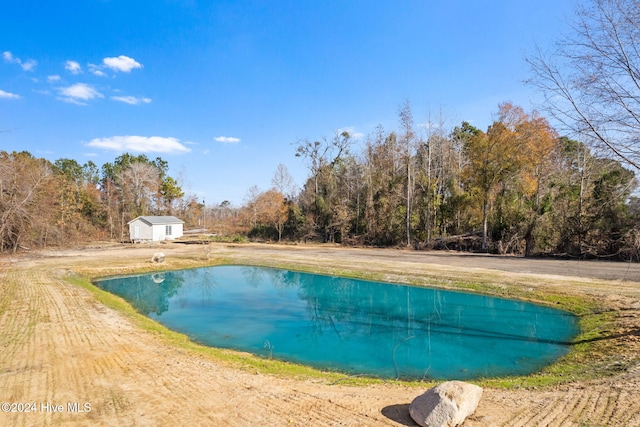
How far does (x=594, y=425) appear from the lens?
4234mm

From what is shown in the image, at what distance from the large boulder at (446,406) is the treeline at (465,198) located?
54.0ft

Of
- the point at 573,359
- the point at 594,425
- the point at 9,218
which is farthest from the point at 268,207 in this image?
the point at 594,425

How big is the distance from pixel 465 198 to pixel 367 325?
22.3m

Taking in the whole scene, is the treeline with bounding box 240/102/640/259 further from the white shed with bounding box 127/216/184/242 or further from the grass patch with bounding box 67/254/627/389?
the white shed with bounding box 127/216/184/242

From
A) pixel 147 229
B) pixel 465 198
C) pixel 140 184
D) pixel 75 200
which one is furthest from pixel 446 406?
pixel 140 184

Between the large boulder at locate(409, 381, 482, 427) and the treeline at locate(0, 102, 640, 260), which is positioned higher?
the treeline at locate(0, 102, 640, 260)

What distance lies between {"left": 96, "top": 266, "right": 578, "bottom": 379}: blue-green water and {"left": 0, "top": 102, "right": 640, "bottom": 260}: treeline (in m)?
5.51

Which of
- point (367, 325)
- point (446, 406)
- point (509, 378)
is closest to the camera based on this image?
point (446, 406)

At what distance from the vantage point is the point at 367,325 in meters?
11.5

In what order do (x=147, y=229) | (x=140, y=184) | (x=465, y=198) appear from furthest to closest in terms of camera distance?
(x=140, y=184) → (x=147, y=229) → (x=465, y=198)

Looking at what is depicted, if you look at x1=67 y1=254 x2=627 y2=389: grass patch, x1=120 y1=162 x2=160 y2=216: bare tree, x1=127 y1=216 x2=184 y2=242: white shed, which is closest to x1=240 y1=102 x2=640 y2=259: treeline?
x1=67 y1=254 x2=627 y2=389: grass patch

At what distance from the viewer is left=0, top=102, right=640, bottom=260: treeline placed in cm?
2244

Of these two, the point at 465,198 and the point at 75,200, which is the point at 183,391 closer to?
the point at 465,198

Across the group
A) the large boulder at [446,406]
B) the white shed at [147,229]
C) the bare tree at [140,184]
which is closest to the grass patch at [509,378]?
the large boulder at [446,406]
